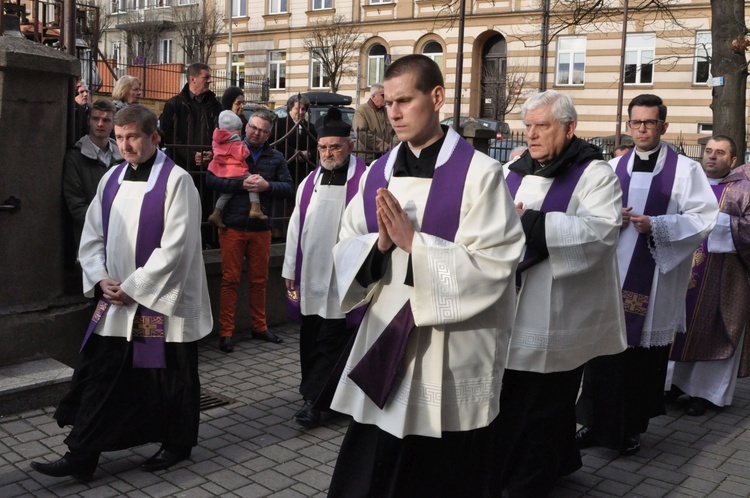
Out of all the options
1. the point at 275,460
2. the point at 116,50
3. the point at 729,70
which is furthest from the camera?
the point at 116,50

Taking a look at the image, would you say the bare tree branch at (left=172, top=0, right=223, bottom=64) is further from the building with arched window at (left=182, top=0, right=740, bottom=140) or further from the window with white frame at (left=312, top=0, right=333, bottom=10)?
the window with white frame at (left=312, top=0, right=333, bottom=10)

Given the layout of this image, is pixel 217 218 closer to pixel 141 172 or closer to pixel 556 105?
pixel 141 172

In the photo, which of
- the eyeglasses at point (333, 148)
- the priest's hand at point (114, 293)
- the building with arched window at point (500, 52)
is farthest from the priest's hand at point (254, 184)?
the building with arched window at point (500, 52)

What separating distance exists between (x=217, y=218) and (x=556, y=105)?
13.0 ft

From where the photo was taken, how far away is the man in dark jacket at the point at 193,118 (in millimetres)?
→ 8000

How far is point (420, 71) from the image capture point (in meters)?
3.46

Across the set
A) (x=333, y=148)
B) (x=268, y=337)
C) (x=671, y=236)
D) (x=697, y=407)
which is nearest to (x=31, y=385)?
(x=333, y=148)

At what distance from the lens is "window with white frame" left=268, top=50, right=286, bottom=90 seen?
4366cm

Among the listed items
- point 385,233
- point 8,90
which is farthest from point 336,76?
point 385,233

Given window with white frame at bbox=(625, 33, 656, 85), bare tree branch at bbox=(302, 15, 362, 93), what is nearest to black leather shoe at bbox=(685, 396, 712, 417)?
window with white frame at bbox=(625, 33, 656, 85)

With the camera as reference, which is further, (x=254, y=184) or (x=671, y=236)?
(x=254, y=184)

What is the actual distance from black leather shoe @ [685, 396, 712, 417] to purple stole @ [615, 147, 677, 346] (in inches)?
55.0

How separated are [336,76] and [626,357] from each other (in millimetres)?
36090

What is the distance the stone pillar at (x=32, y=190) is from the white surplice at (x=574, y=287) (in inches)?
139
